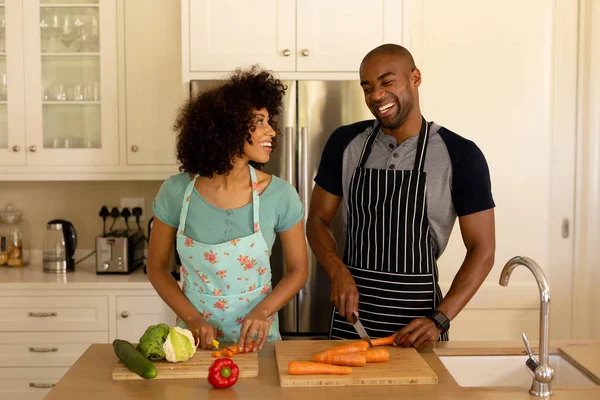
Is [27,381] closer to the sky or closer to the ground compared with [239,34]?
closer to the ground

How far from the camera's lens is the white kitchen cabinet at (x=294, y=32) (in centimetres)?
307

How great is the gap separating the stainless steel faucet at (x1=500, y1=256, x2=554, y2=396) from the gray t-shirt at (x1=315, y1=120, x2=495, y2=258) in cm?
55

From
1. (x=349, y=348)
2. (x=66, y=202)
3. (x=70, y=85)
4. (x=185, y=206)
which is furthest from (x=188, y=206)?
(x=66, y=202)

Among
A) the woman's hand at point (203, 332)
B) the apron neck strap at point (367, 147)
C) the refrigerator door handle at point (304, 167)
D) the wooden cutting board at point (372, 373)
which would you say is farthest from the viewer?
the refrigerator door handle at point (304, 167)

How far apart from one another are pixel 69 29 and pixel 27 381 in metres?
Result: 1.60

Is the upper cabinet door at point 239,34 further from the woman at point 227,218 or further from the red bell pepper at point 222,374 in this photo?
the red bell pepper at point 222,374

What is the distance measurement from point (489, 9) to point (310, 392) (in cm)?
235

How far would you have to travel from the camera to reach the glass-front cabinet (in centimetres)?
337

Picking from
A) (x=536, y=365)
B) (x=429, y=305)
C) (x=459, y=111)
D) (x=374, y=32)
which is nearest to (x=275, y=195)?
(x=429, y=305)

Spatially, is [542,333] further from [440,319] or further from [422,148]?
[422,148]

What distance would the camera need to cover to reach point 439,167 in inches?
86.3

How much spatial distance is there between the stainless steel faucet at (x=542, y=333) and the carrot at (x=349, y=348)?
1.28 feet

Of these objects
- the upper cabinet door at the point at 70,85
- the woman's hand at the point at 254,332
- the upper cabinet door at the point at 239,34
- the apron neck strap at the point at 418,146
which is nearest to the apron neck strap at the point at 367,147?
the apron neck strap at the point at 418,146

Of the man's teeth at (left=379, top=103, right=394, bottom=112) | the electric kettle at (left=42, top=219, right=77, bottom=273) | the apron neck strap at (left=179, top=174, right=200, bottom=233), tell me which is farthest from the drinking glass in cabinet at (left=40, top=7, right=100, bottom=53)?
the man's teeth at (left=379, top=103, right=394, bottom=112)
